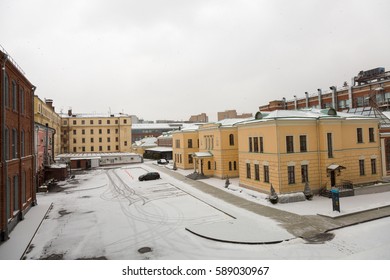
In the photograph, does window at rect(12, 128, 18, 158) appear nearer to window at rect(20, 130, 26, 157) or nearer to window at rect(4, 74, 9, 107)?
window at rect(20, 130, 26, 157)

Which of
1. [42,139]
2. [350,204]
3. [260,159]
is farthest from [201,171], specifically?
[42,139]

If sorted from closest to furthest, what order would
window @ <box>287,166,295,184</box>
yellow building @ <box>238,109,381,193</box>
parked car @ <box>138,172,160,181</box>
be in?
yellow building @ <box>238,109,381,193</box> → window @ <box>287,166,295,184</box> → parked car @ <box>138,172,160,181</box>

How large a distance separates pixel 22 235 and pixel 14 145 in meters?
6.29

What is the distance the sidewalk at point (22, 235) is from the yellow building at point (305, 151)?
19.4 meters

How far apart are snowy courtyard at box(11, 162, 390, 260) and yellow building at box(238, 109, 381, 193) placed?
2291mm

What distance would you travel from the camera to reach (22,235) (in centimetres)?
1548

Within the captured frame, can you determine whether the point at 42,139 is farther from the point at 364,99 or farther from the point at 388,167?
the point at 364,99

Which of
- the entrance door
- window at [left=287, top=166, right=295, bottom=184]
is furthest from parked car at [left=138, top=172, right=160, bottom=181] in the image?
the entrance door

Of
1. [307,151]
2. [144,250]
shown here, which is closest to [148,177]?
[307,151]

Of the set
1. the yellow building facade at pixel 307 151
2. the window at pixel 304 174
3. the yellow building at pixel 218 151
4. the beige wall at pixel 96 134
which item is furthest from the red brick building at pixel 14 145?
the beige wall at pixel 96 134

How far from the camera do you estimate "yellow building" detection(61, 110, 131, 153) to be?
73188mm

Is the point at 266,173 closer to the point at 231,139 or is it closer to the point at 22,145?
the point at 231,139

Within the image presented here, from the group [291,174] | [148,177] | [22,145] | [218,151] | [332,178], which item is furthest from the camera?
[148,177]

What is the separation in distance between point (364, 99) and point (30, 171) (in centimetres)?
5088
